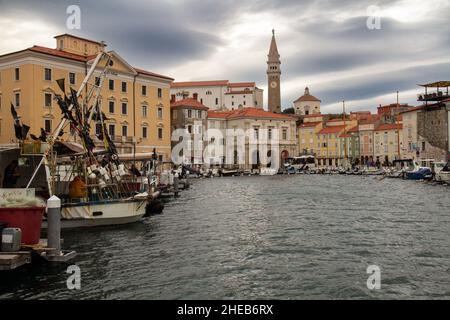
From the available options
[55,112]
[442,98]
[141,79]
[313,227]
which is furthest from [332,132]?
[313,227]

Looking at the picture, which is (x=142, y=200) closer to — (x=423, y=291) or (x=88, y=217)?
(x=88, y=217)

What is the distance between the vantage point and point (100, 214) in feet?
74.5

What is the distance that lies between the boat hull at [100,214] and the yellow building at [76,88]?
858 inches

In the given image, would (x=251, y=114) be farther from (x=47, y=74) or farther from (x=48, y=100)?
(x=48, y=100)

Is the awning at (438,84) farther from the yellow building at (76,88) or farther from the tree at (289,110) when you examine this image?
the tree at (289,110)

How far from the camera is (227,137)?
342 ft

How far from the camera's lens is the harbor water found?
12.2 m

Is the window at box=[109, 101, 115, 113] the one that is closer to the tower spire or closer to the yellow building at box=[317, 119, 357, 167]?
the yellow building at box=[317, 119, 357, 167]

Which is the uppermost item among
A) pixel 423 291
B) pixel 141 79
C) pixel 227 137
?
pixel 141 79

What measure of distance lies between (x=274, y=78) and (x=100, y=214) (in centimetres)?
12655

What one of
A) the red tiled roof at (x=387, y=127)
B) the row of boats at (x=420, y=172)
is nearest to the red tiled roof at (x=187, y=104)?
the row of boats at (x=420, y=172)

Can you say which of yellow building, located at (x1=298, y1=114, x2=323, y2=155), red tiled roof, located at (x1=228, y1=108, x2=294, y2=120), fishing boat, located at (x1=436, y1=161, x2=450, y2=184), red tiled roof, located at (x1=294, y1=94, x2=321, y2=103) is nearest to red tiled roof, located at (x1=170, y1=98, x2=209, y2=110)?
red tiled roof, located at (x1=228, y1=108, x2=294, y2=120)

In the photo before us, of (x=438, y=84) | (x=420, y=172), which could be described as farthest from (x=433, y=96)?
(x=420, y=172)
